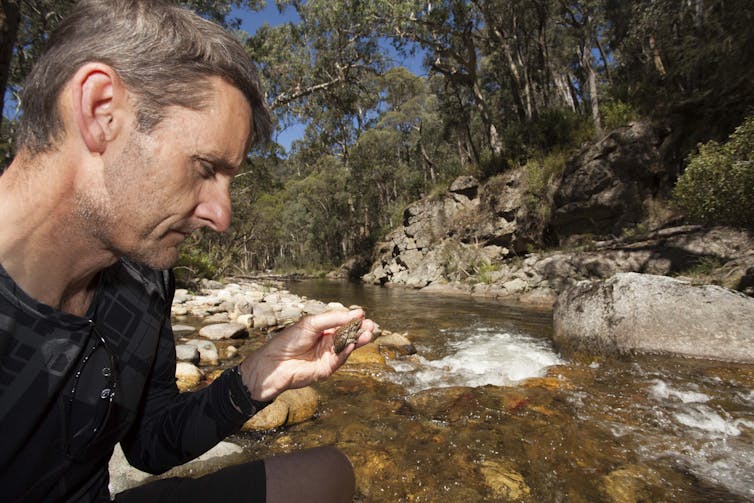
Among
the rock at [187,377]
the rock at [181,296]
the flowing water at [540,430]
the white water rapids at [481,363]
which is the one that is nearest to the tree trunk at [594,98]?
the white water rapids at [481,363]

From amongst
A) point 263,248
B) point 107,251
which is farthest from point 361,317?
point 263,248

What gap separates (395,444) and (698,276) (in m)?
8.18

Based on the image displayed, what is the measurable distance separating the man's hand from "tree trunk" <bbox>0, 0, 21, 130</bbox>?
2671mm

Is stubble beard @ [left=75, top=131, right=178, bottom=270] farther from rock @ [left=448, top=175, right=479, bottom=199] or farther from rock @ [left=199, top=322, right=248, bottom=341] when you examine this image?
rock @ [left=448, top=175, right=479, bottom=199]

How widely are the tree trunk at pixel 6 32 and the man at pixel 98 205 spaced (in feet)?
7.45

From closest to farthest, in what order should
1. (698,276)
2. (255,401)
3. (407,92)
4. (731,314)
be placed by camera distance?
(255,401), (731,314), (698,276), (407,92)

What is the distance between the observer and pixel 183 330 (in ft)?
22.2

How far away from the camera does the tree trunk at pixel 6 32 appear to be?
8.00 ft

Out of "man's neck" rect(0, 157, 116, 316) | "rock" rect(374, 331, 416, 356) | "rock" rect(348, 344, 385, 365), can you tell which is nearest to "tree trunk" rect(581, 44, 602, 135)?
"rock" rect(374, 331, 416, 356)

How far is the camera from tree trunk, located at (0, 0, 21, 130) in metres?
2.44

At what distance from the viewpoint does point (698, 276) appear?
7551mm

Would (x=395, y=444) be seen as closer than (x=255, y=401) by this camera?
No

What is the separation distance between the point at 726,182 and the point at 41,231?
33.2 ft

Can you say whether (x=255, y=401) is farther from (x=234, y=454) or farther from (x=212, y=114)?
(x=234, y=454)
